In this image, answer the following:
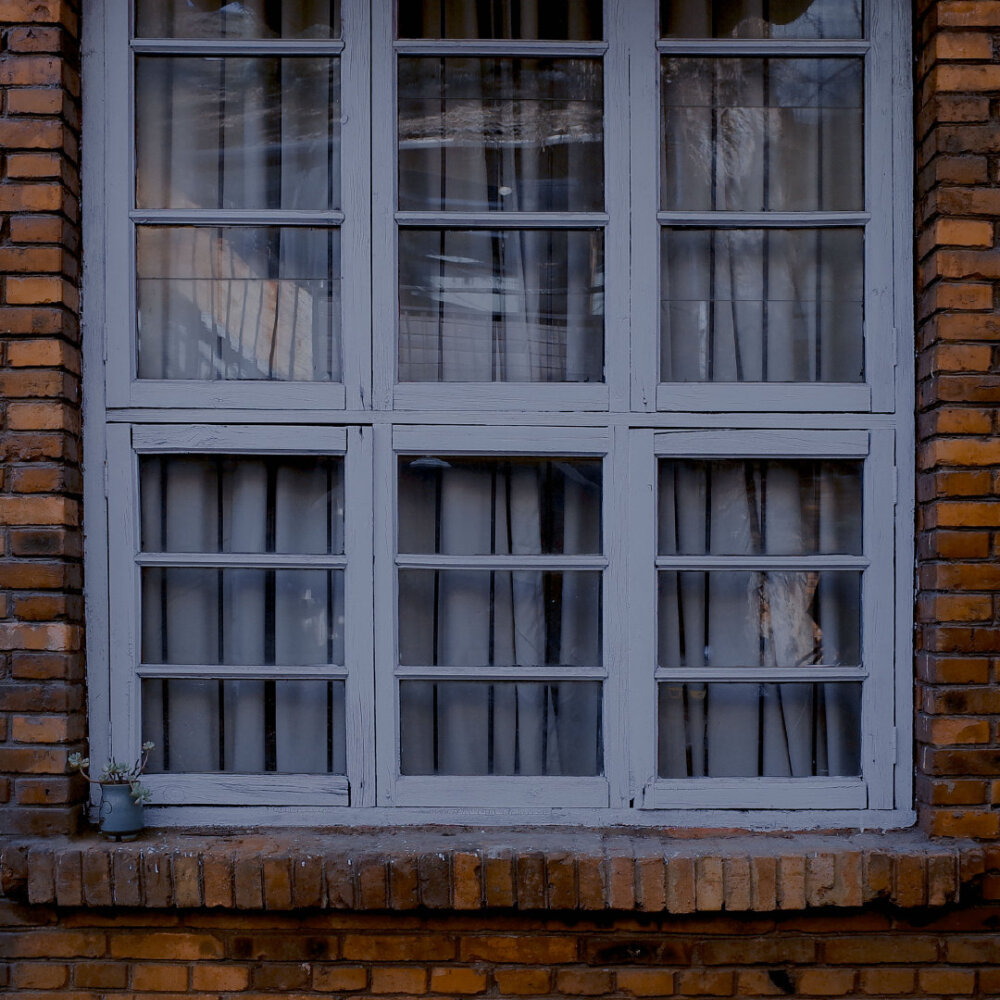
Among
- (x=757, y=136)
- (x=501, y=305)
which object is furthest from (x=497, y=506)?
(x=757, y=136)

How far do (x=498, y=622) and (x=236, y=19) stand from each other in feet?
5.91

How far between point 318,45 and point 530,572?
1.53 metres

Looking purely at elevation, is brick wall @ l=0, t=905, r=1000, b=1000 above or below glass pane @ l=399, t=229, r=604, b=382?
below

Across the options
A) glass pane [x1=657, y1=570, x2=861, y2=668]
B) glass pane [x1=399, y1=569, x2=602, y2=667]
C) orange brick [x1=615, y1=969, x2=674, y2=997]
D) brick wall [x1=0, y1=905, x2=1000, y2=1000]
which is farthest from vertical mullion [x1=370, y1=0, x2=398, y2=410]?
orange brick [x1=615, y1=969, x2=674, y2=997]

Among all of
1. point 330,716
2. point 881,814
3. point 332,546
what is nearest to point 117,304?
point 332,546

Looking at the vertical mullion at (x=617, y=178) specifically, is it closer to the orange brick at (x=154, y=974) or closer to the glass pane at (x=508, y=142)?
the glass pane at (x=508, y=142)

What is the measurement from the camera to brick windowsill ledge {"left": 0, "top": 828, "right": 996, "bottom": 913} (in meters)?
2.24

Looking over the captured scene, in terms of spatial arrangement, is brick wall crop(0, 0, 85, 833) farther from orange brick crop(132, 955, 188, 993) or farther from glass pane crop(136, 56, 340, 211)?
orange brick crop(132, 955, 188, 993)

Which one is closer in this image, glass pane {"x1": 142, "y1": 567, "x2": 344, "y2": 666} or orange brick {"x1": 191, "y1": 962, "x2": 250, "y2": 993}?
orange brick {"x1": 191, "y1": 962, "x2": 250, "y2": 993}

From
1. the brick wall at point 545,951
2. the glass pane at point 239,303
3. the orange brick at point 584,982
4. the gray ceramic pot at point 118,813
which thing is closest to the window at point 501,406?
the glass pane at point 239,303

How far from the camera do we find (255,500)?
2.50m

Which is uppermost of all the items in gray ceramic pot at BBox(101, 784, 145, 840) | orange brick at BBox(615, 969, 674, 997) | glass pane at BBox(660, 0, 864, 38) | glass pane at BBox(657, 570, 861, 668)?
glass pane at BBox(660, 0, 864, 38)

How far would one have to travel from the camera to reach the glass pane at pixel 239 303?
251 centimetres

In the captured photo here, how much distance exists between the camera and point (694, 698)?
249cm
